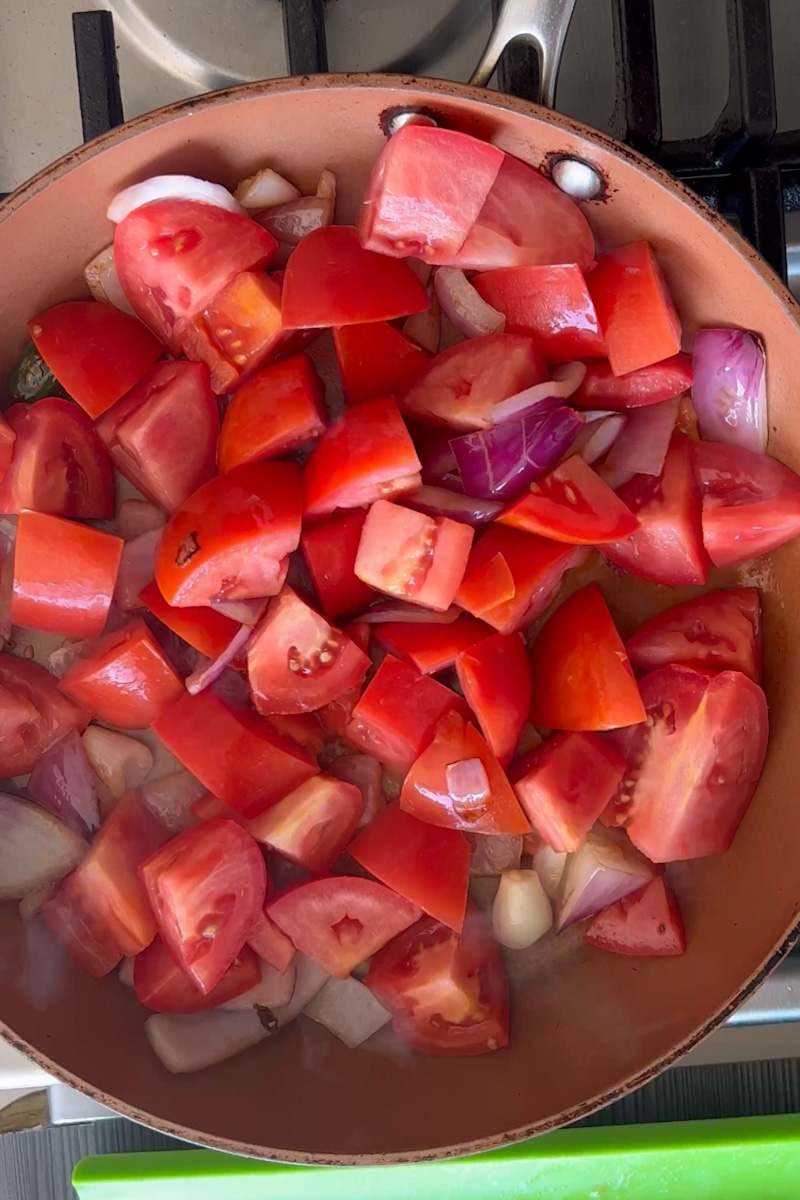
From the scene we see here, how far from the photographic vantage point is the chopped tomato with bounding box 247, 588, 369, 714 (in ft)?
3.55

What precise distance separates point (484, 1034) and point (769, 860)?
38 centimetres

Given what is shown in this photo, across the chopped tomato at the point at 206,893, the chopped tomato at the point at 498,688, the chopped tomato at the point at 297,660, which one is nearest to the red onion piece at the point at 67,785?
the chopped tomato at the point at 206,893

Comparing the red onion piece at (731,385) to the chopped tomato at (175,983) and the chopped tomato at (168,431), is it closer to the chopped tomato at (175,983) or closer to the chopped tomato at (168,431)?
the chopped tomato at (168,431)

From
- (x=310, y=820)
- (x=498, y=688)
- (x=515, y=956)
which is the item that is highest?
(x=498, y=688)

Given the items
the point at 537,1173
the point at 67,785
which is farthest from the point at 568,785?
the point at 67,785

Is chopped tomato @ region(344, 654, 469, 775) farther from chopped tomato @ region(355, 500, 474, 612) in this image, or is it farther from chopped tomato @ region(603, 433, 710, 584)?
chopped tomato @ region(603, 433, 710, 584)

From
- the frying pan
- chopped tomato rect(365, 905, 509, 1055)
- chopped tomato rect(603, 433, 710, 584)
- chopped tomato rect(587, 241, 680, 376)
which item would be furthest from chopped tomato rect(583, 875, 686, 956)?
chopped tomato rect(587, 241, 680, 376)

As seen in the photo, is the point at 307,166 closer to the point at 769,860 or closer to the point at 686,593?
the point at 686,593

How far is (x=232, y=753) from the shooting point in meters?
1.10

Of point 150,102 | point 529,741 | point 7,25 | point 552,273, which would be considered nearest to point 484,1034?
point 529,741

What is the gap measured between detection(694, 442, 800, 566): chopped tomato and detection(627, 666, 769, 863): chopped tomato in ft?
0.48

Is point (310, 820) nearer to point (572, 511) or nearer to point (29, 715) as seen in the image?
point (29, 715)

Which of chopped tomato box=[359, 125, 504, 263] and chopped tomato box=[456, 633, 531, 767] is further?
chopped tomato box=[456, 633, 531, 767]

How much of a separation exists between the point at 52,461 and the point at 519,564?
53 centimetres
